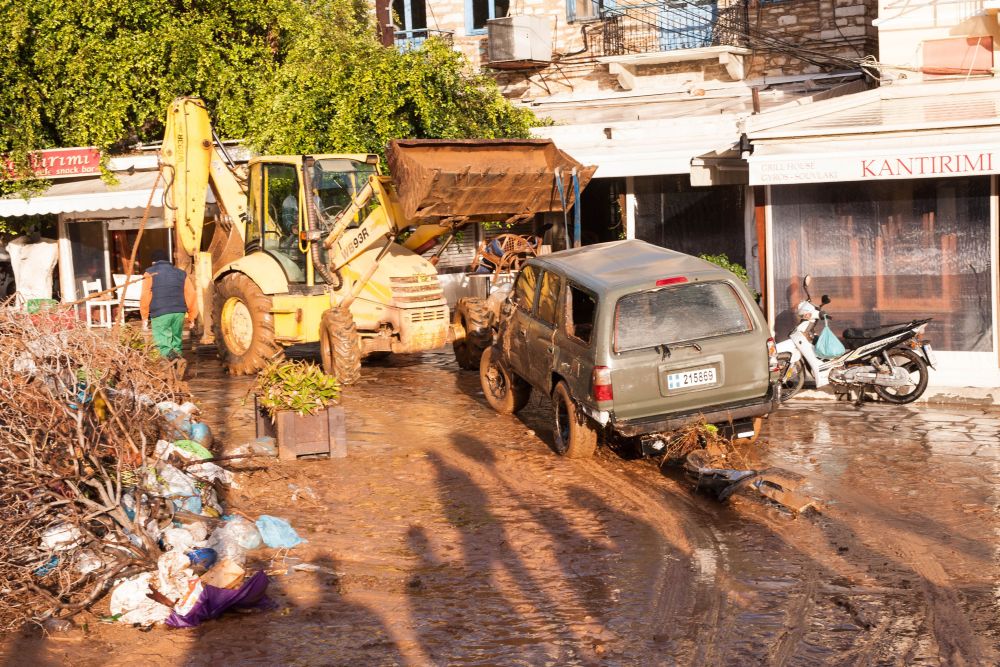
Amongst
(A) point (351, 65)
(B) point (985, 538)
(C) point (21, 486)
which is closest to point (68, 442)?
(C) point (21, 486)

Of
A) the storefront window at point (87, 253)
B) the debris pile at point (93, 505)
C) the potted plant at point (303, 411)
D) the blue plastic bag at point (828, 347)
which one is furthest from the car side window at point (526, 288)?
the storefront window at point (87, 253)

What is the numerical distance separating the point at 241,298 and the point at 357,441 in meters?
4.20

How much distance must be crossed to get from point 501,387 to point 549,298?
199 centimetres

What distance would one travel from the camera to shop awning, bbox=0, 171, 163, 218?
20.5 metres

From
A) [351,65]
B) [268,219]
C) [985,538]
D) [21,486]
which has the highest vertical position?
[351,65]

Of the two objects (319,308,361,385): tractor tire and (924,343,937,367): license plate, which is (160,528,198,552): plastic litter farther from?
(924,343,937,367): license plate

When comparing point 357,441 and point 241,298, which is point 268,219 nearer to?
point 241,298

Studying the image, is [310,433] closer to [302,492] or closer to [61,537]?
[302,492]

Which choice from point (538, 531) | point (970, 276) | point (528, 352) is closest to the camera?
point (538, 531)

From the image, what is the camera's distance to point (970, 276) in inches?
576

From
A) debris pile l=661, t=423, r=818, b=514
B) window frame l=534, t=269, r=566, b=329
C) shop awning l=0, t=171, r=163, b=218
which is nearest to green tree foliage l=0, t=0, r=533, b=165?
shop awning l=0, t=171, r=163, b=218

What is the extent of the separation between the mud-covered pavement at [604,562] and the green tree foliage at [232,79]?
8.96 metres

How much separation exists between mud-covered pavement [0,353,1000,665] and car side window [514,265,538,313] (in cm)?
134

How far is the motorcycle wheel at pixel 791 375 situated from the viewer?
1333 cm
